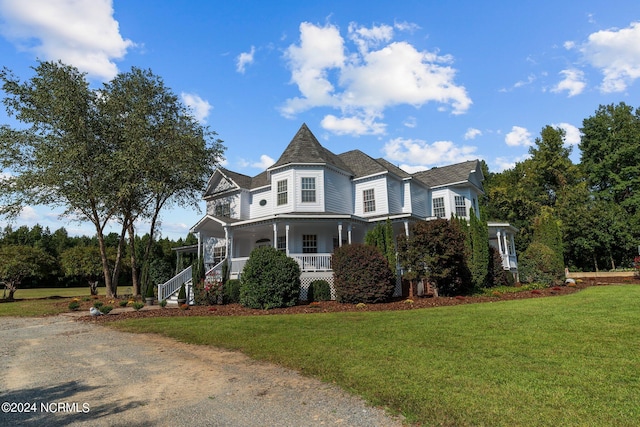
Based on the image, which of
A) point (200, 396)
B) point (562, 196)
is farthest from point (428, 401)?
point (562, 196)

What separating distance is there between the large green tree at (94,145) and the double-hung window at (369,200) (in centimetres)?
1195

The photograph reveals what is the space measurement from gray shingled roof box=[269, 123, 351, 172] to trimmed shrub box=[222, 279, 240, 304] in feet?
24.9

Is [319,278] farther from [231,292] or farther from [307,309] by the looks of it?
[231,292]

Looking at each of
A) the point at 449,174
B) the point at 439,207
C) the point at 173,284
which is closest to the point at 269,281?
the point at 173,284

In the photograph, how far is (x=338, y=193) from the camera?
71.9 feet

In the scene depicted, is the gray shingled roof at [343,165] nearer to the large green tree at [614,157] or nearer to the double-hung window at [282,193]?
the double-hung window at [282,193]

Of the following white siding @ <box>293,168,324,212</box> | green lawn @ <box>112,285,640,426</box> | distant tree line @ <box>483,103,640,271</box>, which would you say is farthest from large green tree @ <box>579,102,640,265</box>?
green lawn @ <box>112,285,640,426</box>

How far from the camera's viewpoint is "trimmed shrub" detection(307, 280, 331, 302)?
16.6m

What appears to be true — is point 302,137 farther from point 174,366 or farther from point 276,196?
point 174,366

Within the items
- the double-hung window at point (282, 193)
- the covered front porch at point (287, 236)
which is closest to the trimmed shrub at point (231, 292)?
the covered front porch at point (287, 236)

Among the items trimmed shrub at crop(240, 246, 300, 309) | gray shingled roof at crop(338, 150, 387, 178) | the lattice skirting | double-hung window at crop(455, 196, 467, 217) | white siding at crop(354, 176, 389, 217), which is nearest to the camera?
trimmed shrub at crop(240, 246, 300, 309)

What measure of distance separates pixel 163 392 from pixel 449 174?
81.2ft

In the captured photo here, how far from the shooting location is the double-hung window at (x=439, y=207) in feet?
82.8

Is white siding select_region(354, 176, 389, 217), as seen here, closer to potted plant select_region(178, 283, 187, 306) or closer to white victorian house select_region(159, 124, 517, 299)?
white victorian house select_region(159, 124, 517, 299)
